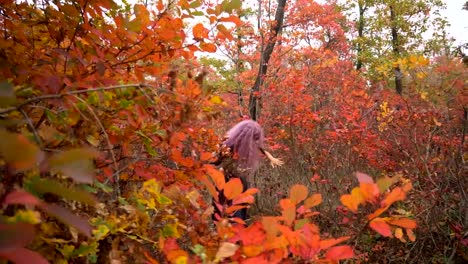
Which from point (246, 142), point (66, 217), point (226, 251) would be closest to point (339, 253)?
point (226, 251)

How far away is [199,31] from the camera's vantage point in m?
1.75

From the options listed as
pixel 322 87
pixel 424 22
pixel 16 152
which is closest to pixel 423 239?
pixel 16 152

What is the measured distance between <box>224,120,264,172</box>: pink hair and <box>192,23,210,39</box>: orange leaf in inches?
83.0

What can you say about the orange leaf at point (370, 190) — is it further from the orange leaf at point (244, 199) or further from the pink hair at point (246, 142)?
the pink hair at point (246, 142)

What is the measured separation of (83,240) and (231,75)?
40.2 feet

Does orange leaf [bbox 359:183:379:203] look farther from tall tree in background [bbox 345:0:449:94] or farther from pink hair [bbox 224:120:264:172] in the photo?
tall tree in background [bbox 345:0:449:94]

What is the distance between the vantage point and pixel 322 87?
982 centimetres

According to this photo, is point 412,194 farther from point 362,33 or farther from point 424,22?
point 362,33

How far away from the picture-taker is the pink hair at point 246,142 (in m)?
3.85

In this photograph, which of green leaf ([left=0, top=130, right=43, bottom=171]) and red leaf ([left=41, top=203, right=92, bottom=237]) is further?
red leaf ([left=41, top=203, right=92, bottom=237])

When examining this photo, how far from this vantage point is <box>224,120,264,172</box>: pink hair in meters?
3.85

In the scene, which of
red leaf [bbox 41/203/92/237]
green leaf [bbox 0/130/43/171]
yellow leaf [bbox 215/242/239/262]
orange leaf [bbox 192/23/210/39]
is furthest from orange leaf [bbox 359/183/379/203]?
orange leaf [bbox 192/23/210/39]

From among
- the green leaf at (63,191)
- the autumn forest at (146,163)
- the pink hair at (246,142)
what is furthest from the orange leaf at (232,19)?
the pink hair at (246,142)

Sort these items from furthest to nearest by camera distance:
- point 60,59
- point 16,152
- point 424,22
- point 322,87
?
point 424,22
point 322,87
point 60,59
point 16,152
